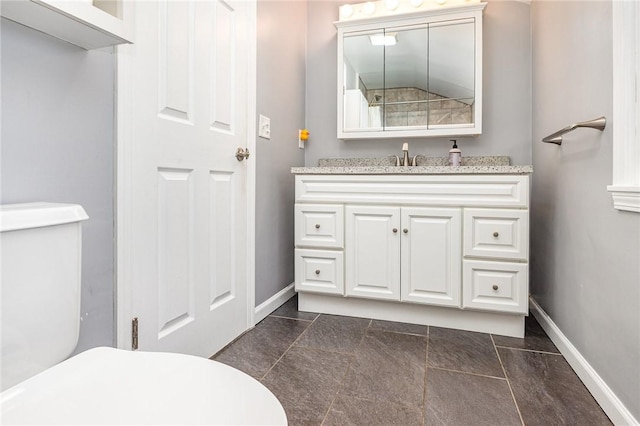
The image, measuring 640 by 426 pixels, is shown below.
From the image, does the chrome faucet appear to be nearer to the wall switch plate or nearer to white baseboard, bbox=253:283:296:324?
the wall switch plate

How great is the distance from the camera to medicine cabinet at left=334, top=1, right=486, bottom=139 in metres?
2.21

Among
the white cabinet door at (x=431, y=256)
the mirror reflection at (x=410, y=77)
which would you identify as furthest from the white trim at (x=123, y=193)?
the mirror reflection at (x=410, y=77)

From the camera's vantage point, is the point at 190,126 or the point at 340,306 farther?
the point at 340,306

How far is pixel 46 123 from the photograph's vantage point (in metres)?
0.86

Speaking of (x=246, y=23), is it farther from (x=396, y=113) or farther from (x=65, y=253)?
(x=65, y=253)

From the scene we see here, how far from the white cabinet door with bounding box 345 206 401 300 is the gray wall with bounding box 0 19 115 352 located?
120cm

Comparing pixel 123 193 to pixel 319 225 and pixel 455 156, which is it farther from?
pixel 455 156

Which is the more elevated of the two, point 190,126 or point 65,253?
point 190,126

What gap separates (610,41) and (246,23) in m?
1.46

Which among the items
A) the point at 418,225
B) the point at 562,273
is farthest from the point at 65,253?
the point at 562,273

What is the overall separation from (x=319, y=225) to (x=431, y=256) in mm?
616

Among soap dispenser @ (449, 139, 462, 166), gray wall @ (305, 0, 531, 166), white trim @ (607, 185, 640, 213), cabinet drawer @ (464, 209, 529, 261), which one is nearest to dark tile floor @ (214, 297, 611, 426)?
cabinet drawer @ (464, 209, 529, 261)

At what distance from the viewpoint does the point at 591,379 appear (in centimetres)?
126

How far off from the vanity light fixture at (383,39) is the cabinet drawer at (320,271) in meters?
1.42
